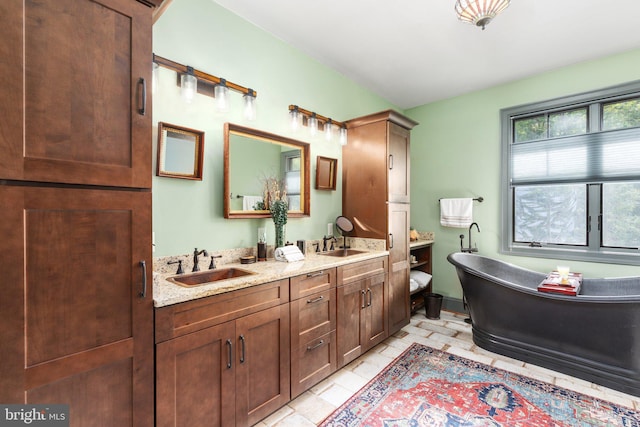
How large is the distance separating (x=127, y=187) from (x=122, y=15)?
0.74 metres

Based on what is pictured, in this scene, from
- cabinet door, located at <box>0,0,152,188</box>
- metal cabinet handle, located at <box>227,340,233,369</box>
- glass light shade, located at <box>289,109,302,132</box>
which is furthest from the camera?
glass light shade, located at <box>289,109,302,132</box>

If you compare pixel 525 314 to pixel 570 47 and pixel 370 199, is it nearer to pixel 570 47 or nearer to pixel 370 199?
pixel 370 199

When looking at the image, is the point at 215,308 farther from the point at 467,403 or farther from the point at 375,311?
the point at 467,403

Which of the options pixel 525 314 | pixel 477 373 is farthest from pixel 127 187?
pixel 525 314

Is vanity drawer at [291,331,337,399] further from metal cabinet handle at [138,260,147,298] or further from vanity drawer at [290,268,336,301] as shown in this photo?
metal cabinet handle at [138,260,147,298]

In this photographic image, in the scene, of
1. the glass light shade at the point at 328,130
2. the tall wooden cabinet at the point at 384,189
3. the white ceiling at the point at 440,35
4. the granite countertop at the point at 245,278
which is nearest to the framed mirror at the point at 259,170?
the glass light shade at the point at 328,130

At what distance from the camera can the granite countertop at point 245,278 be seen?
4.64ft

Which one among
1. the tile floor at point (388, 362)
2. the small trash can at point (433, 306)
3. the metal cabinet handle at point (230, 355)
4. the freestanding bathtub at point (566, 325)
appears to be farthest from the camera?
the small trash can at point (433, 306)

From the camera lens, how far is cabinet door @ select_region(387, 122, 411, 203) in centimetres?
300

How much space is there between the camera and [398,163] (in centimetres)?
314

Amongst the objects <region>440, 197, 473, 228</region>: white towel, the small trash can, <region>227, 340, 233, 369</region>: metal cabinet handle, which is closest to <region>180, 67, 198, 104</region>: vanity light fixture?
<region>227, 340, 233, 369</region>: metal cabinet handle

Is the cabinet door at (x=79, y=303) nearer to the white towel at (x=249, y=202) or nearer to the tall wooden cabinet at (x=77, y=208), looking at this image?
the tall wooden cabinet at (x=77, y=208)

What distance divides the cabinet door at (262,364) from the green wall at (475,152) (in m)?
2.93

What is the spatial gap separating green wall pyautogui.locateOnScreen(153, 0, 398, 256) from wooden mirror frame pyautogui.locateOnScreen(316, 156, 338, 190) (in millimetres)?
61
